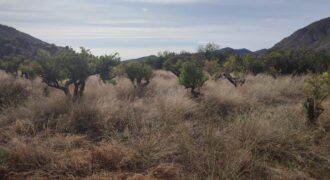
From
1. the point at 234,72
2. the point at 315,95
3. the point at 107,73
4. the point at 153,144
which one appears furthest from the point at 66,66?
the point at 234,72

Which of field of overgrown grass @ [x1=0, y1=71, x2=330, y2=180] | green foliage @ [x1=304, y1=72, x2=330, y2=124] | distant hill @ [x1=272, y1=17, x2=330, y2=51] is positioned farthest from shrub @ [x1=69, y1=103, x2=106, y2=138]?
distant hill @ [x1=272, y1=17, x2=330, y2=51]

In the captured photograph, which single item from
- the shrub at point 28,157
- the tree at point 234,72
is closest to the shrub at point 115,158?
the shrub at point 28,157

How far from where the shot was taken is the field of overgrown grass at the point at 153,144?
5.30 meters

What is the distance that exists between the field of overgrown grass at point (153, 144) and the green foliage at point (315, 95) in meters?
0.21

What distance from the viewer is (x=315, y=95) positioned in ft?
27.2

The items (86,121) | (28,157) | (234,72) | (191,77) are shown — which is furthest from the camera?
(234,72)

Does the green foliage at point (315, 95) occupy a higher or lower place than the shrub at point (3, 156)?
higher

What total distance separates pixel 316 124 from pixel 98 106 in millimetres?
5046

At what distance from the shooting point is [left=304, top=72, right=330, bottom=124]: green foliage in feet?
25.7

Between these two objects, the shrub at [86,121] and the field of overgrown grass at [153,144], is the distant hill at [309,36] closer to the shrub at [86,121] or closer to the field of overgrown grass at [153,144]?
the field of overgrown grass at [153,144]

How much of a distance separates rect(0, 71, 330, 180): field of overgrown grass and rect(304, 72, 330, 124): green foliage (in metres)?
0.21

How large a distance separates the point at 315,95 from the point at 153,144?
14.9ft

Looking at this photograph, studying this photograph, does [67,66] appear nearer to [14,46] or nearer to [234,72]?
[234,72]

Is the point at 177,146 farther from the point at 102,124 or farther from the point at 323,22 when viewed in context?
the point at 323,22
